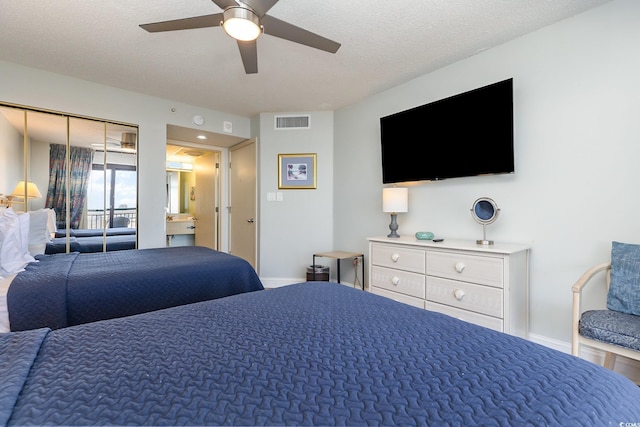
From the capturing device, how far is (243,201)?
4.80 meters

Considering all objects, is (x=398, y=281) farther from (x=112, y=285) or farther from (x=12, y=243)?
(x=12, y=243)

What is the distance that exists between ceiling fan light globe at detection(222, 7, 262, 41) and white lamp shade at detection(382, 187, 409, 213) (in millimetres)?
1887

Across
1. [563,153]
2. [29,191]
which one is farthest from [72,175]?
[563,153]

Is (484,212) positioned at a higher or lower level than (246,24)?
lower

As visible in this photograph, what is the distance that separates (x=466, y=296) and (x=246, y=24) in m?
2.34

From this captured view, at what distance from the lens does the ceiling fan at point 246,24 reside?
68.3 inches

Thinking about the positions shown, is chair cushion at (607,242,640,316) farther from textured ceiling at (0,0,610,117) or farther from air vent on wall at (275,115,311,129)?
air vent on wall at (275,115,311,129)

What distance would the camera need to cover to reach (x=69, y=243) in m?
3.33

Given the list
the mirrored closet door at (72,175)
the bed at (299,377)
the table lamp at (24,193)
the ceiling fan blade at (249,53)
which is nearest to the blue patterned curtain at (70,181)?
the mirrored closet door at (72,175)

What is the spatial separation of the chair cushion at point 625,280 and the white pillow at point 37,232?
13.8 feet

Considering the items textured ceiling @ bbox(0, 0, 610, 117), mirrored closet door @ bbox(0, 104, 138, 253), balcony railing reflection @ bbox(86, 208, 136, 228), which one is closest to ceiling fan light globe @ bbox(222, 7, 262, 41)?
textured ceiling @ bbox(0, 0, 610, 117)

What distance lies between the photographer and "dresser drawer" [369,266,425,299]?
262 centimetres

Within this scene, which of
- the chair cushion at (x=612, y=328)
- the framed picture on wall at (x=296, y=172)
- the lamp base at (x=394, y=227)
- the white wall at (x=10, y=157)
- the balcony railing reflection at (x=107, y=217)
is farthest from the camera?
the framed picture on wall at (x=296, y=172)

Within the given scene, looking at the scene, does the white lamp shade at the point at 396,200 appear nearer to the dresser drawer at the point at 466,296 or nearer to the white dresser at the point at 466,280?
the white dresser at the point at 466,280
